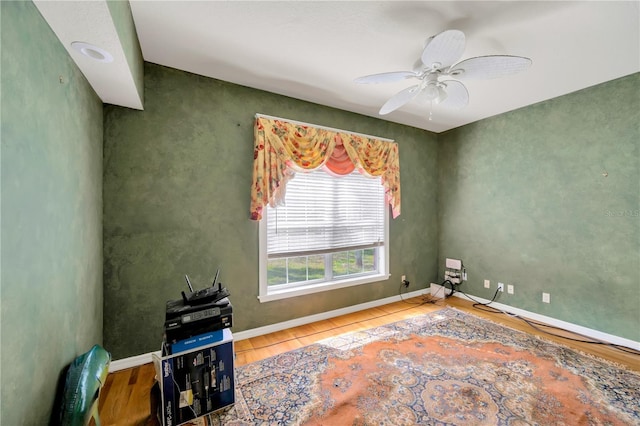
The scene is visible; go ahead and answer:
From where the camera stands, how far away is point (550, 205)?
9.87ft

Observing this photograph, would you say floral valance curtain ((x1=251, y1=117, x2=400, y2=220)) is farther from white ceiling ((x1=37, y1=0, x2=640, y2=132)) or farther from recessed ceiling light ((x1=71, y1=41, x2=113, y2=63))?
recessed ceiling light ((x1=71, y1=41, x2=113, y2=63))

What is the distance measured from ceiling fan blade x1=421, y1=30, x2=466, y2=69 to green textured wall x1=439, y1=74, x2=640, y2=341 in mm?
2220

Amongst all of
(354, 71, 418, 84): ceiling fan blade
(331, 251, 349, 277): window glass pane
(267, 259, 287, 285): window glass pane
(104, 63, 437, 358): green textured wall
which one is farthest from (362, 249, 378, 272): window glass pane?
(354, 71, 418, 84): ceiling fan blade

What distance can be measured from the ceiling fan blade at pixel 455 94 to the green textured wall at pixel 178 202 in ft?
4.78

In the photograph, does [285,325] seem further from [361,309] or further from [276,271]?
[361,309]

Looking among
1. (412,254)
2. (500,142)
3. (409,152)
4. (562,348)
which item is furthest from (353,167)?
(562,348)

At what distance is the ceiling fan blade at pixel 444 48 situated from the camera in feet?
4.68

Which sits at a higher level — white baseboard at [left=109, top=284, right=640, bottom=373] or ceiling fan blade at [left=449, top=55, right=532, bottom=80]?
ceiling fan blade at [left=449, top=55, right=532, bottom=80]

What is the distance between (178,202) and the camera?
236 cm

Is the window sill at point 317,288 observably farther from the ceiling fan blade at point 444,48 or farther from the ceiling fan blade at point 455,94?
the ceiling fan blade at point 444,48

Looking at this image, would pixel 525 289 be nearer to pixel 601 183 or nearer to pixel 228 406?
pixel 601 183

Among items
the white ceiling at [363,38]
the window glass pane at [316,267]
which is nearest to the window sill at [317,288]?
the window glass pane at [316,267]

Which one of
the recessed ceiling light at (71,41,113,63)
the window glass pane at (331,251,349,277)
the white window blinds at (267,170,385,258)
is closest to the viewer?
the recessed ceiling light at (71,41,113,63)

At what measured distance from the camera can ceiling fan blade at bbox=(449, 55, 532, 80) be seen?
1.56 metres
